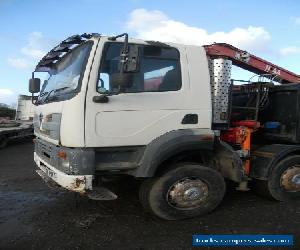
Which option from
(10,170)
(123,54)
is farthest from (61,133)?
(10,170)

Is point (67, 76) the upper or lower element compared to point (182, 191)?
upper

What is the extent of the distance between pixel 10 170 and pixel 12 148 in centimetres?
483

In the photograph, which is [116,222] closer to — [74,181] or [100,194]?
[100,194]

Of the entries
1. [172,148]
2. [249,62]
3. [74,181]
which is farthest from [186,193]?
[249,62]

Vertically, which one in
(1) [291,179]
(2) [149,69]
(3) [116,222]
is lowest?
(3) [116,222]

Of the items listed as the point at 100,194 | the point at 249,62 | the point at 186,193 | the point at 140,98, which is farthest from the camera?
the point at 249,62

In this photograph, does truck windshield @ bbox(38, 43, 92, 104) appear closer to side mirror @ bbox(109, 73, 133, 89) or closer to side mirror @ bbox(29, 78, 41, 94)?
side mirror @ bbox(29, 78, 41, 94)

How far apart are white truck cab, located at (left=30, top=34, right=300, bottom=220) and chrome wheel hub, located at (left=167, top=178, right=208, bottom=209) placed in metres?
0.01

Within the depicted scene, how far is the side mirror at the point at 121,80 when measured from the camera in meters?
4.46

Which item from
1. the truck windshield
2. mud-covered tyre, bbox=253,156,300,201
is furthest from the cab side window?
mud-covered tyre, bbox=253,156,300,201

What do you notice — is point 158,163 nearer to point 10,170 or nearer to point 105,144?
point 105,144

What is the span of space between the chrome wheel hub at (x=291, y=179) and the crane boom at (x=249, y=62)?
6.00 feet

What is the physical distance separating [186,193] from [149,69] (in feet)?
5.53

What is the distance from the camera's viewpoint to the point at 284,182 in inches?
235
